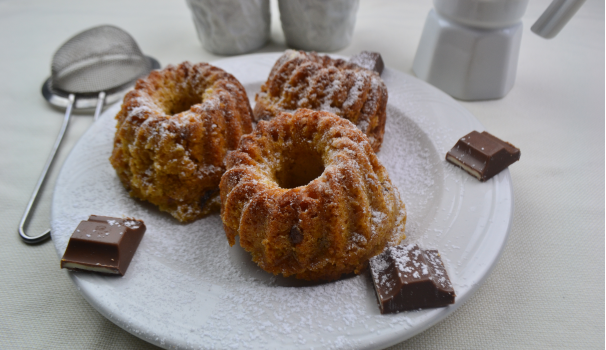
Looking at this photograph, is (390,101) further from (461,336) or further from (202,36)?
(202,36)

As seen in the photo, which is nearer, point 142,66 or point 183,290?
point 183,290

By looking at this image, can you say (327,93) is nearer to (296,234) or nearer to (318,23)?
(296,234)

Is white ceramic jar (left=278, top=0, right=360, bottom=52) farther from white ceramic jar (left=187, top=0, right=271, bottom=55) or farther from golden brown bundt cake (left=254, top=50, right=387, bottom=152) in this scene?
golden brown bundt cake (left=254, top=50, right=387, bottom=152)

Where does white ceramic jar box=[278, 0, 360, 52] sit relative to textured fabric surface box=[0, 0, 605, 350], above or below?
above

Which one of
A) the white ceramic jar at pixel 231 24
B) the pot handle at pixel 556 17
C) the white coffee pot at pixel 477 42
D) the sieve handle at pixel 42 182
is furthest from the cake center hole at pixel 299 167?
the white ceramic jar at pixel 231 24

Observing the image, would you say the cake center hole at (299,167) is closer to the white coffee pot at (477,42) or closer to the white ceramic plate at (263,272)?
the white ceramic plate at (263,272)

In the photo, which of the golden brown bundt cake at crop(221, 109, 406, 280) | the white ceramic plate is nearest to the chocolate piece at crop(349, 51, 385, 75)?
the white ceramic plate

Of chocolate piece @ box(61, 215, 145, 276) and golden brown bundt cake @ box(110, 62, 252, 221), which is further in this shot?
golden brown bundt cake @ box(110, 62, 252, 221)

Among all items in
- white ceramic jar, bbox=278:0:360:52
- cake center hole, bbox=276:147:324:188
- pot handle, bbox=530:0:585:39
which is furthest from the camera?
white ceramic jar, bbox=278:0:360:52

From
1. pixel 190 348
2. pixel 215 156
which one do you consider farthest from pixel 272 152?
pixel 190 348
